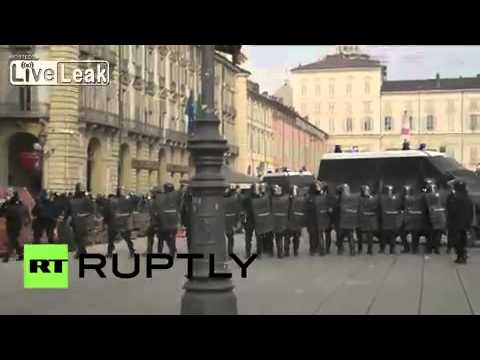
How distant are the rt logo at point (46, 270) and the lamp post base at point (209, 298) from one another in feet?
6.58

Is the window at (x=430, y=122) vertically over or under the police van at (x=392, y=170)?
over

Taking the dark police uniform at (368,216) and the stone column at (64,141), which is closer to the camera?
the stone column at (64,141)

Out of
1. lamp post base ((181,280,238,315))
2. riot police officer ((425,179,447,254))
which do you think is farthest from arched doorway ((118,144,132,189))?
riot police officer ((425,179,447,254))

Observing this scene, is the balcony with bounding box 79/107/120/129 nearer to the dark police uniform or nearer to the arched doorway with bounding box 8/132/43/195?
the arched doorway with bounding box 8/132/43/195

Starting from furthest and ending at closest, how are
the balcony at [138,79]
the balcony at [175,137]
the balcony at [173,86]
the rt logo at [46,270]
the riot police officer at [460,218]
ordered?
the riot police officer at [460,218] < the balcony at [173,86] < the balcony at [175,137] < the balcony at [138,79] < the rt logo at [46,270]

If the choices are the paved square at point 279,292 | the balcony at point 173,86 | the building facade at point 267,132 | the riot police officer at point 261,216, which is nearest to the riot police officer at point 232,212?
the riot police officer at point 261,216

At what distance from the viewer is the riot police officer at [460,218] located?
17125 mm

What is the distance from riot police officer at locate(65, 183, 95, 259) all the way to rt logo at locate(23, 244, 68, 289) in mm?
2758

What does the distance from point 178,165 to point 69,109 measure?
1.76m

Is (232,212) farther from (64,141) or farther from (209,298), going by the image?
(209,298)

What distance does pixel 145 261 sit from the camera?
13.4 metres

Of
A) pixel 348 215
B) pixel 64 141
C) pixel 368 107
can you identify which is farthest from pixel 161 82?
pixel 348 215

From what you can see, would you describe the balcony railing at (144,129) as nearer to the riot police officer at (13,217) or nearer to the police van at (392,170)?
the riot police officer at (13,217)
